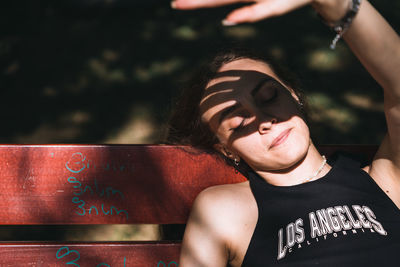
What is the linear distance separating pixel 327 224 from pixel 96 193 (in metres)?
0.94

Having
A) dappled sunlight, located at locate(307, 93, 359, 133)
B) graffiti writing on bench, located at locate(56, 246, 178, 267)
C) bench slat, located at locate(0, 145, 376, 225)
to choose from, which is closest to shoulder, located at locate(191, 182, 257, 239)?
bench slat, located at locate(0, 145, 376, 225)

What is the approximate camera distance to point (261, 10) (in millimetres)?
1129

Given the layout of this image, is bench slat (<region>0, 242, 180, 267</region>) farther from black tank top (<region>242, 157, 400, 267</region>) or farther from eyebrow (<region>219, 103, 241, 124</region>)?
eyebrow (<region>219, 103, 241, 124</region>)

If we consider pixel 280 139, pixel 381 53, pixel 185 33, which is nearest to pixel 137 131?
pixel 185 33

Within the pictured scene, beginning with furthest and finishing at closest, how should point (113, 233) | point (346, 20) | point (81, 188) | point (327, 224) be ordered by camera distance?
point (113, 233)
point (81, 188)
point (327, 224)
point (346, 20)

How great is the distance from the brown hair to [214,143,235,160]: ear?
2 cm

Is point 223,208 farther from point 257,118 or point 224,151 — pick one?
point 257,118

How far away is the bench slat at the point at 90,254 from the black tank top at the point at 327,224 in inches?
14.7

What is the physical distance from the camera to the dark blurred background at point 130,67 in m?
3.07

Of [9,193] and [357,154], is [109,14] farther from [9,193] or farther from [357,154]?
[357,154]

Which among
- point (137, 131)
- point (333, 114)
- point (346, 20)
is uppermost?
point (346, 20)

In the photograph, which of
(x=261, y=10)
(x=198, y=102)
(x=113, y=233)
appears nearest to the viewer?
(x=261, y=10)

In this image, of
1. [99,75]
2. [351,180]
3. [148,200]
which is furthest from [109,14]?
[351,180]

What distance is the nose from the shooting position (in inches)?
64.3
